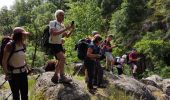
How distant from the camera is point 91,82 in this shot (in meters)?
13.4

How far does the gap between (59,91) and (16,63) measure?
8.02 ft

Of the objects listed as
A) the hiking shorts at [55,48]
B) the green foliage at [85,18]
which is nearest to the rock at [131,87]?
the hiking shorts at [55,48]

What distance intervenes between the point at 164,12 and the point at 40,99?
46.5 meters

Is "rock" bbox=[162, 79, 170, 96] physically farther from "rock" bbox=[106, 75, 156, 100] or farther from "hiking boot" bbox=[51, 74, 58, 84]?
"hiking boot" bbox=[51, 74, 58, 84]

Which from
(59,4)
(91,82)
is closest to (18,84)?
(91,82)

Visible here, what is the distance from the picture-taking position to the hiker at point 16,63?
934cm

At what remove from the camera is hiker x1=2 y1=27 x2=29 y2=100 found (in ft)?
30.6

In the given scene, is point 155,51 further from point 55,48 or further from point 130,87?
point 55,48

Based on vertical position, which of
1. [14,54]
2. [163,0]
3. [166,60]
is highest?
[163,0]

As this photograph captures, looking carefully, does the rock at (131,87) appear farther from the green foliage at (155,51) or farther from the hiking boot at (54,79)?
the green foliage at (155,51)

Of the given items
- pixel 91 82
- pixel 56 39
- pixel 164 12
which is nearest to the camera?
pixel 56 39

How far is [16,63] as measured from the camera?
9586 millimetres

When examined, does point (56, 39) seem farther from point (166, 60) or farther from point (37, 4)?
point (37, 4)

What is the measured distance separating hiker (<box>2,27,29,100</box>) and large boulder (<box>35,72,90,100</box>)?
195cm
